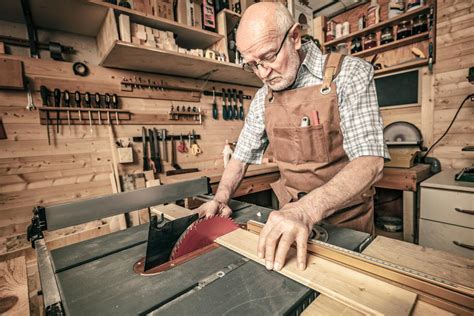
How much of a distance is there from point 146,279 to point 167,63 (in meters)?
1.90

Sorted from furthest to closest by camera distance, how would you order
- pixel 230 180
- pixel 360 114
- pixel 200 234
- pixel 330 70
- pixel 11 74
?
pixel 11 74 → pixel 230 180 → pixel 330 70 → pixel 360 114 → pixel 200 234

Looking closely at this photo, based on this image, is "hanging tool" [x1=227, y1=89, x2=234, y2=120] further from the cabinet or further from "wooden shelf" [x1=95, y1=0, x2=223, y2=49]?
the cabinet

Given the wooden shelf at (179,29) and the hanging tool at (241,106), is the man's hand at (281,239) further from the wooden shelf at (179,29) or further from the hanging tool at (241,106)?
the hanging tool at (241,106)

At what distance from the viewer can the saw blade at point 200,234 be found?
0.73 m

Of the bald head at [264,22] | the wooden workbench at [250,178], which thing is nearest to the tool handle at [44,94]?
the wooden workbench at [250,178]

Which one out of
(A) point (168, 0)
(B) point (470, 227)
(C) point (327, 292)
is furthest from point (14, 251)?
(B) point (470, 227)

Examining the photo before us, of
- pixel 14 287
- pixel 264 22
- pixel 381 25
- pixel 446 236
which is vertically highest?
pixel 381 25

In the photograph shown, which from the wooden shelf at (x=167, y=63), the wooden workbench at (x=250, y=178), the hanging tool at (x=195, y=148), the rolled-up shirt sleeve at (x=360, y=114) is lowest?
the wooden workbench at (x=250, y=178)

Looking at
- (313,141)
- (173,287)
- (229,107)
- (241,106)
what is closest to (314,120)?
(313,141)

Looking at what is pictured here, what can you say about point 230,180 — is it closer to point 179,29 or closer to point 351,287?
point 351,287

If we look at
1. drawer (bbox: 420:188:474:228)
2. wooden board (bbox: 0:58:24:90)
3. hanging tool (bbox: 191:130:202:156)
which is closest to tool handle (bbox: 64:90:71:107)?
wooden board (bbox: 0:58:24:90)

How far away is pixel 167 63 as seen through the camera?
210 centimetres

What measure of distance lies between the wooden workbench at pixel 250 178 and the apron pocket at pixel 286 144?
2.98 feet

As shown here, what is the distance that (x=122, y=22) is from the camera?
66.9 inches
